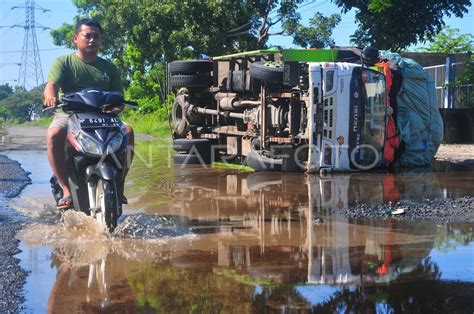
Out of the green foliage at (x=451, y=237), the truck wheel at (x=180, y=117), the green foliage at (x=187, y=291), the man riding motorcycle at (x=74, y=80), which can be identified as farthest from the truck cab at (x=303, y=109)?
the green foliage at (x=187, y=291)

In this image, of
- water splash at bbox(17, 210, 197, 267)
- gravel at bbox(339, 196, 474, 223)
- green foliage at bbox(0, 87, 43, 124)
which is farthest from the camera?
green foliage at bbox(0, 87, 43, 124)

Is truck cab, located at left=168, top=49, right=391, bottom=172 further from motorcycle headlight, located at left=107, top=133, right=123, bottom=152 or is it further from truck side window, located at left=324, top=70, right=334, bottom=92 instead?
motorcycle headlight, located at left=107, top=133, right=123, bottom=152

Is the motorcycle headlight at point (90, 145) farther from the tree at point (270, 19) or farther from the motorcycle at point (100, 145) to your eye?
the tree at point (270, 19)

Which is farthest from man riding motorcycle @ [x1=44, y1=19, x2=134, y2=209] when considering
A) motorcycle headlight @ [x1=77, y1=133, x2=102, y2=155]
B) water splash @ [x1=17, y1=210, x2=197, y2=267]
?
motorcycle headlight @ [x1=77, y1=133, x2=102, y2=155]

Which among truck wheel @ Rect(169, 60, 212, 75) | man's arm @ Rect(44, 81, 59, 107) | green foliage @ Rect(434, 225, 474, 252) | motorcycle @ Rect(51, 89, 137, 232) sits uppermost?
truck wheel @ Rect(169, 60, 212, 75)

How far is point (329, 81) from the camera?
1038 centimetres

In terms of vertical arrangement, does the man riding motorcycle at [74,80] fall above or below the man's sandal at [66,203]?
above

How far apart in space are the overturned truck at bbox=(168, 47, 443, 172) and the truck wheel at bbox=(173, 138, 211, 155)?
0.07 ft

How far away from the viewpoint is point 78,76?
6.31m

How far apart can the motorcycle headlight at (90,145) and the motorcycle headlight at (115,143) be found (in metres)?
0.09

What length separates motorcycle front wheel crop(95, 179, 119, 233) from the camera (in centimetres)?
561

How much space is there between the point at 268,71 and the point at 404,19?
11417mm

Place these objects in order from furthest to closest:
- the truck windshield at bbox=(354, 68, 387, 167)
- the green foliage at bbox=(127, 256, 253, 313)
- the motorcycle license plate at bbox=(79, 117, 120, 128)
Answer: the truck windshield at bbox=(354, 68, 387, 167)
the motorcycle license plate at bbox=(79, 117, 120, 128)
the green foliage at bbox=(127, 256, 253, 313)

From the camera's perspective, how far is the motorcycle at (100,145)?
566 centimetres
